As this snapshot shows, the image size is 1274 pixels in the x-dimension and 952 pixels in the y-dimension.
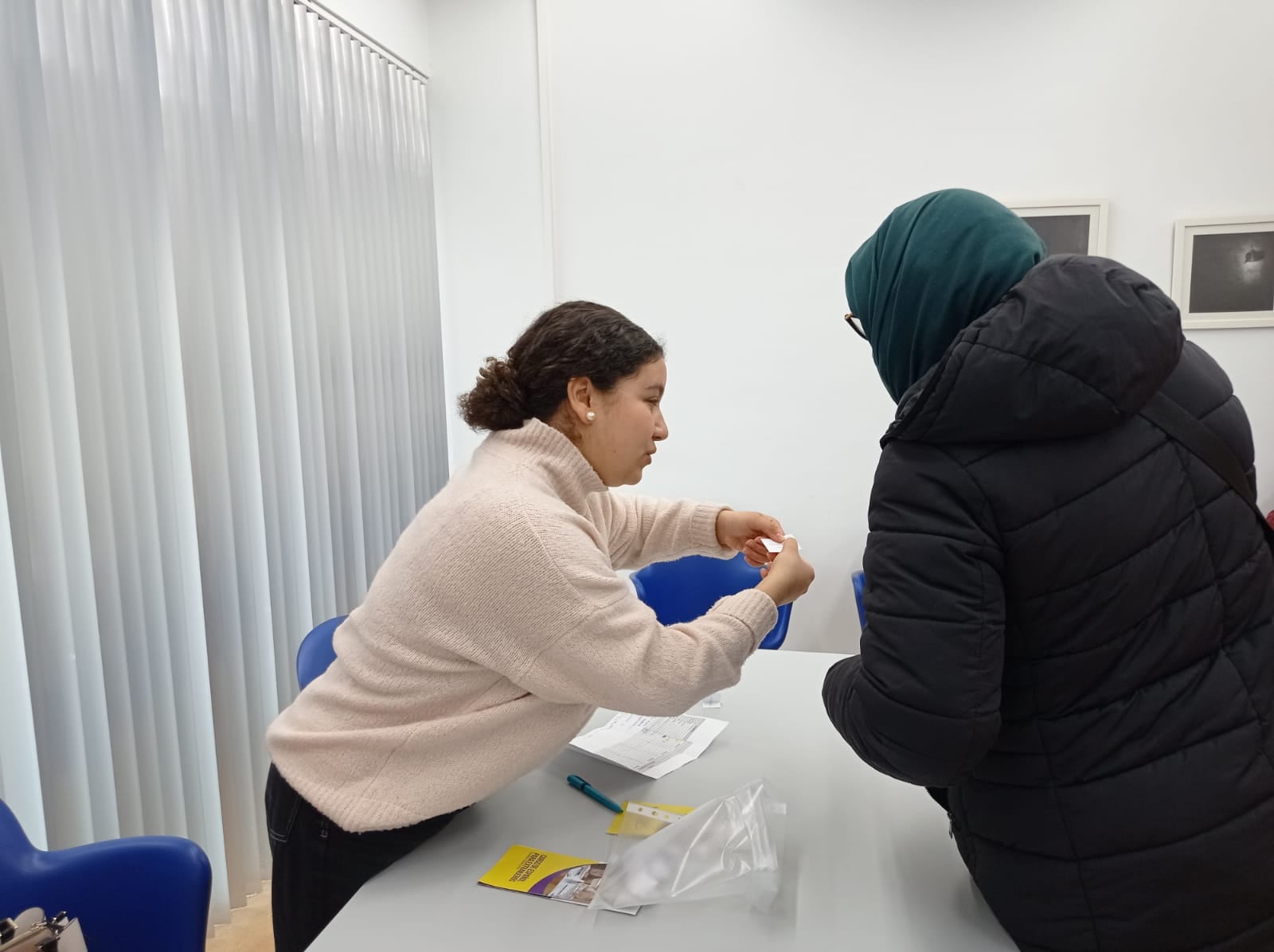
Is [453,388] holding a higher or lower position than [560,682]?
higher

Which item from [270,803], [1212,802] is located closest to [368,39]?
[270,803]

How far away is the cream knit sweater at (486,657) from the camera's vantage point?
3.76 feet

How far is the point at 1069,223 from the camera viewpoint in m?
2.95

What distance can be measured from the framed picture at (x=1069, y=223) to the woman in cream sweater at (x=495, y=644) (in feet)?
7.06

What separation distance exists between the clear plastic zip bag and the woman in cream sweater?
16 cm

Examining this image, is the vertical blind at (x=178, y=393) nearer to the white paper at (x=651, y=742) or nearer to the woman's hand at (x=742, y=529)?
the white paper at (x=651, y=742)

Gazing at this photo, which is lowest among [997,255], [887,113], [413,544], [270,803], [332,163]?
[270,803]

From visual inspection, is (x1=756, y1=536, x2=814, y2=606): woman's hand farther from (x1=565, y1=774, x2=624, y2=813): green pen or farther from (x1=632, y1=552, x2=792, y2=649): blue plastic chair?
(x1=632, y1=552, x2=792, y2=649): blue plastic chair

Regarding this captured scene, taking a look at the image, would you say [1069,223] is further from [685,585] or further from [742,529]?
[742,529]

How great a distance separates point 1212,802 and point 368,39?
3004mm

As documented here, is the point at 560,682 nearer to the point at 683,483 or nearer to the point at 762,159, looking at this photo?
the point at 683,483

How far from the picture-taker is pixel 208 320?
210 cm

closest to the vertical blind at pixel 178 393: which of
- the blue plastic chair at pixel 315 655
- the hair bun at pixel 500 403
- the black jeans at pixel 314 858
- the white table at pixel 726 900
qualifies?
the blue plastic chair at pixel 315 655

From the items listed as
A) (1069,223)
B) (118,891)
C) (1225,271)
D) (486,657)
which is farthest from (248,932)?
(1225,271)
